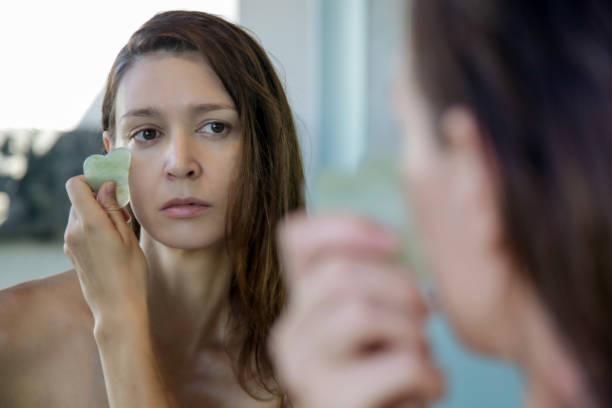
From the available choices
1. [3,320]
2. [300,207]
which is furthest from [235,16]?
[3,320]

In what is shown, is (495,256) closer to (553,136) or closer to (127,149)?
A: (553,136)

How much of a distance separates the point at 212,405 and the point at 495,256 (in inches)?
31.0

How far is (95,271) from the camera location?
0.84 meters

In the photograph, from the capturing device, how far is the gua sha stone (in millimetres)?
876

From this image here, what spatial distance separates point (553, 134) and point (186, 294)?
825 millimetres

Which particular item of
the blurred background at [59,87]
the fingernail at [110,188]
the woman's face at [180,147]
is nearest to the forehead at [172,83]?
the woman's face at [180,147]

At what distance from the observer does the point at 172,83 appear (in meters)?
0.92

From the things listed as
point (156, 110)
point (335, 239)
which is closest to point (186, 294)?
point (156, 110)

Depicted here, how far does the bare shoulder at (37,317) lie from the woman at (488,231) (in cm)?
71

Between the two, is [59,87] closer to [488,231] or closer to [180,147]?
[180,147]

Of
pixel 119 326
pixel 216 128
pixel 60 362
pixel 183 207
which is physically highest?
pixel 216 128

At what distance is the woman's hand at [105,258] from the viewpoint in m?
0.82

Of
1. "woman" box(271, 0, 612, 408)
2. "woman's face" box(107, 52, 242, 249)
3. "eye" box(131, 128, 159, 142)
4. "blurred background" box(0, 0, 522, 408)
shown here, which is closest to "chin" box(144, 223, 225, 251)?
"woman's face" box(107, 52, 242, 249)

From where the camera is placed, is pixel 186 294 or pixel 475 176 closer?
pixel 475 176
